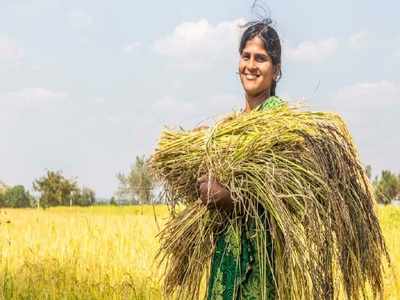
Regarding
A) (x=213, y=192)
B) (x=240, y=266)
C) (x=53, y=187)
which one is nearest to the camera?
(x=213, y=192)

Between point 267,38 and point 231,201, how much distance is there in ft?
A: 2.81

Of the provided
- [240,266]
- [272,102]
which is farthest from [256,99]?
[240,266]

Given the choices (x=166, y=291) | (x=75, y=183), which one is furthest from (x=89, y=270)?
(x=75, y=183)

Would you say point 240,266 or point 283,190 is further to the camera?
point 240,266

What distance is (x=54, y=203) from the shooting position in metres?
45.4

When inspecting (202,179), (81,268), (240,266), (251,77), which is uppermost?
(251,77)

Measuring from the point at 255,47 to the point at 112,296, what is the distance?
273cm

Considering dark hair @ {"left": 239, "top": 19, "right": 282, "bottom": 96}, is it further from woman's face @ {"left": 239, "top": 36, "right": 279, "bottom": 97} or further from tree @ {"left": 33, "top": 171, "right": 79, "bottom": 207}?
tree @ {"left": 33, "top": 171, "right": 79, "bottom": 207}

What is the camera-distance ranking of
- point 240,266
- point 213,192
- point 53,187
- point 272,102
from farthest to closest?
point 53,187
point 272,102
point 240,266
point 213,192

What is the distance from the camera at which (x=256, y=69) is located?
11.0 ft

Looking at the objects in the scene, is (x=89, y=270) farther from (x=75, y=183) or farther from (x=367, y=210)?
(x=75, y=183)

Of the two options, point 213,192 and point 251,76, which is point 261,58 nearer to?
point 251,76

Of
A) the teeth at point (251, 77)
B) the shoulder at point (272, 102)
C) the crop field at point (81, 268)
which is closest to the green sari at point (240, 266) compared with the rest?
the shoulder at point (272, 102)

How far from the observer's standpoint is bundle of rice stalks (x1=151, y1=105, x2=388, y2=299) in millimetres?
3072
